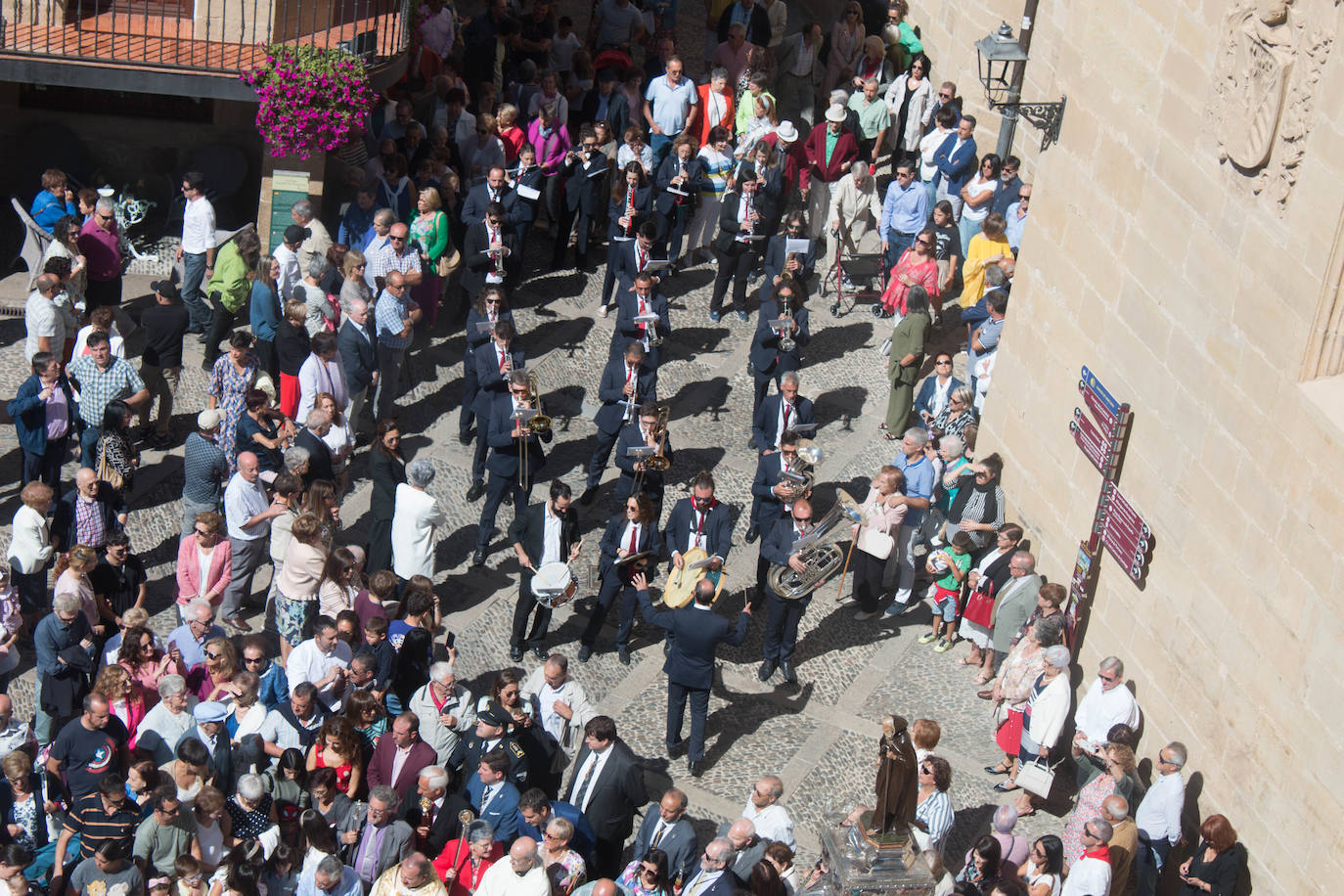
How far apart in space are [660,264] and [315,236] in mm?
3130

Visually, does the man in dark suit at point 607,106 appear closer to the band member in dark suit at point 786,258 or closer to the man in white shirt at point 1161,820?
the band member in dark suit at point 786,258

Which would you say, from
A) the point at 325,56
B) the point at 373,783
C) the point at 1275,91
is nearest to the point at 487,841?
the point at 373,783

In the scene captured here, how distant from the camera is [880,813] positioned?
9.57m

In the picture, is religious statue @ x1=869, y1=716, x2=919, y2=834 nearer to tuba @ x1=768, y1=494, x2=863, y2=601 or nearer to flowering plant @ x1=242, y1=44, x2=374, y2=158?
tuba @ x1=768, y1=494, x2=863, y2=601

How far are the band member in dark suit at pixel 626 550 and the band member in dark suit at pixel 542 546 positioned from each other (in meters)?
0.27

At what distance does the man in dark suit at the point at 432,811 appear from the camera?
10.9m

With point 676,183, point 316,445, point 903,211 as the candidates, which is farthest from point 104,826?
point 903,211

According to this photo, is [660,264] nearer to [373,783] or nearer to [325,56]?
[325,56]

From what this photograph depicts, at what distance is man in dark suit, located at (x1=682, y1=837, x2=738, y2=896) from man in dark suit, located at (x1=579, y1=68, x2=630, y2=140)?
35.8 feet

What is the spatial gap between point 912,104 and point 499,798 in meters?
11.7

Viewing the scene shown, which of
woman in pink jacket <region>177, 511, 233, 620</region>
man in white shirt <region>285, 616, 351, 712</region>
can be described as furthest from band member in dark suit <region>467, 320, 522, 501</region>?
man in white shirt <region>285, 616, 351, 712</region>

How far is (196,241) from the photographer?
16.4m

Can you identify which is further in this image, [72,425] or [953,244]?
[953,244]

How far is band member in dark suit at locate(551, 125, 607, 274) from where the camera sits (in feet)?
60.6
